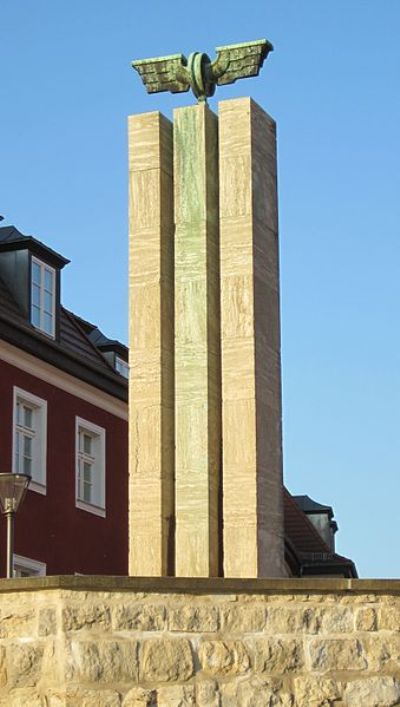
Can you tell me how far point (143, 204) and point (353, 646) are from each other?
3.49m

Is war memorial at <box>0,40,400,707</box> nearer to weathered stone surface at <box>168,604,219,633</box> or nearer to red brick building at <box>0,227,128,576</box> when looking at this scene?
weathered stone surface at <box>168,604,219,633</box>

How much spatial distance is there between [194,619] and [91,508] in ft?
58.2

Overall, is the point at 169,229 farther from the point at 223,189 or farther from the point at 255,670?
the point at 255,670

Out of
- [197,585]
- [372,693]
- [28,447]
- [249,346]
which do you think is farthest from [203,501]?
[28,447]

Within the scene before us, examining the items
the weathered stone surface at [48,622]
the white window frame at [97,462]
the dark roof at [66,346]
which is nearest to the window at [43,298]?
the dark roof at [66,346]

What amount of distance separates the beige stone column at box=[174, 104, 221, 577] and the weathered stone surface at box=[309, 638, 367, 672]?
124cm

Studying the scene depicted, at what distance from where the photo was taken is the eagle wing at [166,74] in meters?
12.5

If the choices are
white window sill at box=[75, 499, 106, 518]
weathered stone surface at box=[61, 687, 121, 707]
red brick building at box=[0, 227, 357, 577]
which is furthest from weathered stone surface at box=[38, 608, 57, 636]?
white window sill at box=[75, 499, 106, 518]

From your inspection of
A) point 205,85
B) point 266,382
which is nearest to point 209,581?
point 266,382

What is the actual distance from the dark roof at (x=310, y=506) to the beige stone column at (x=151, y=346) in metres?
32.7

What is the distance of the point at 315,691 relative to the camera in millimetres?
10367

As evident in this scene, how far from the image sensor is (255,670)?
10.4m

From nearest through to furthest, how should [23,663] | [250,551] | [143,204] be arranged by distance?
[23,663] → [250,551] → [143,204]

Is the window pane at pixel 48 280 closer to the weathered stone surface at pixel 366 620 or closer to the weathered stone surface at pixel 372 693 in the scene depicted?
the weathered stone surface at pixel 366 620
